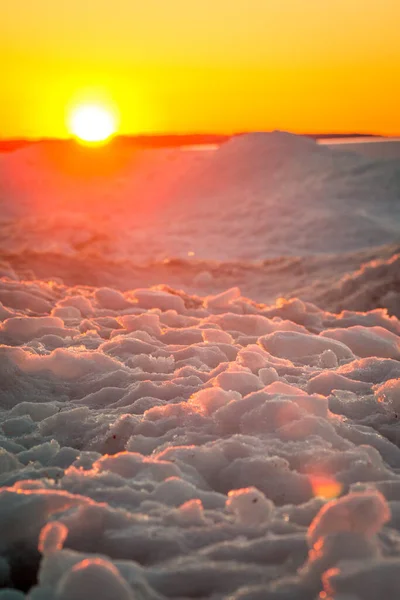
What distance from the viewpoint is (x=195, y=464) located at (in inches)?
108

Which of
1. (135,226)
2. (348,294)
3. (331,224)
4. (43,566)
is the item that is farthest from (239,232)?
(43,566)

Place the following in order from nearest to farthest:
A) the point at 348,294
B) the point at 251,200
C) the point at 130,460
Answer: the point at 130,460 → the point at 348,294 → the point at 251,200

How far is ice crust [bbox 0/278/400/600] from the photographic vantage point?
6.50 feet

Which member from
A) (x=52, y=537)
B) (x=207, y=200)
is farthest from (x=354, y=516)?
(x=207, y=200)

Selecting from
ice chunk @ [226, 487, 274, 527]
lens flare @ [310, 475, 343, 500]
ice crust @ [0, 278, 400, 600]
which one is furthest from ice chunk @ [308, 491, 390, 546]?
lens flare @ [310, 475, 343, 500]

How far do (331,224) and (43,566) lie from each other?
23.4 m

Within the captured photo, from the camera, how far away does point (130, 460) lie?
2.73 meters

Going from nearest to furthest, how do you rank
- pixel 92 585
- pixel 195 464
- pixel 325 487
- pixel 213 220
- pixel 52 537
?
pixel 92 585 → pixel 52 537 → pixel 325 487 → pixel 195 464 → pixel 213 220

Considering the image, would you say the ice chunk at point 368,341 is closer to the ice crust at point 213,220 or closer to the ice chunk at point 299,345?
the ice chunk at point 299,345

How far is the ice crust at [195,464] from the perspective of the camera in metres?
1.98

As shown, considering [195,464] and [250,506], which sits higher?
[195,464]

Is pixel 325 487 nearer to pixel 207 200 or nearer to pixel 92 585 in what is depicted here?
pixel 92 585

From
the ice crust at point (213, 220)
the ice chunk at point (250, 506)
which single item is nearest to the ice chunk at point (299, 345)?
the ice crust at point (213, 220)

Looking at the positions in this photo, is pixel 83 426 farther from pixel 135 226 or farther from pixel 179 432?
pixel 135 226
